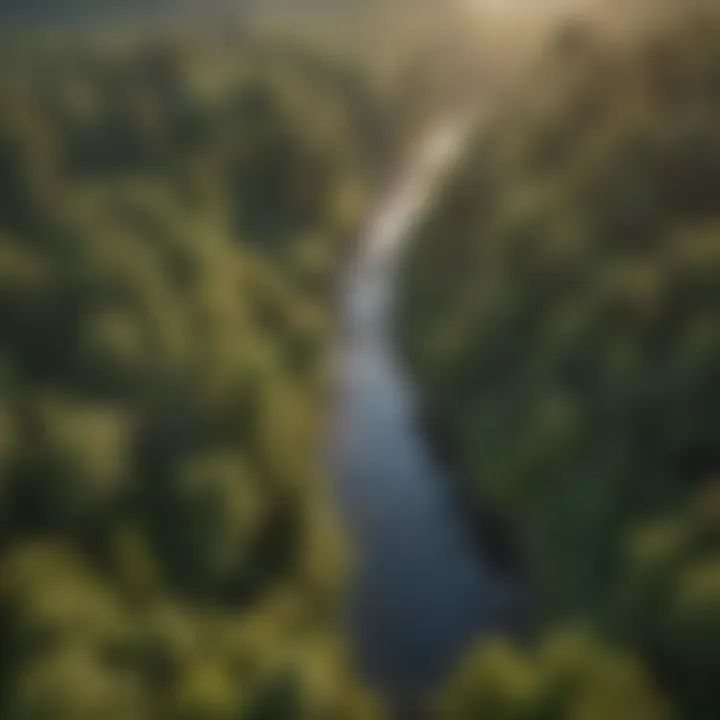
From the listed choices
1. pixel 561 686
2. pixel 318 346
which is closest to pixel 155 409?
pixel 318 346

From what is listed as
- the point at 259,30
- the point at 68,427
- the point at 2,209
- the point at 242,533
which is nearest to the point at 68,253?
the point at 2,209

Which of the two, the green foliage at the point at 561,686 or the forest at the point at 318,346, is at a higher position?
the forest at the point at 318,346

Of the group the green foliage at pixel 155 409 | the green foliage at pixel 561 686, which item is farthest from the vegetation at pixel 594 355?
the green foliage at pixel 155 409

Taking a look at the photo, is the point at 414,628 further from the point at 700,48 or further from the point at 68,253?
the point at 700,48

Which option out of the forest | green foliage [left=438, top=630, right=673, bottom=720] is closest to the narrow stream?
the forest

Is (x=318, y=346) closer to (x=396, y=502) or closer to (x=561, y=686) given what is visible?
(x=396, y=502)

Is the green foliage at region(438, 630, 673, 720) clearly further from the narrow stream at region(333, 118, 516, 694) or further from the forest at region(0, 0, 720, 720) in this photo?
the narrow stream at region(333, 118, 516, 694)

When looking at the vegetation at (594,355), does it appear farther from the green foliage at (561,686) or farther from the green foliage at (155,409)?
the green foliage at (155,409)
